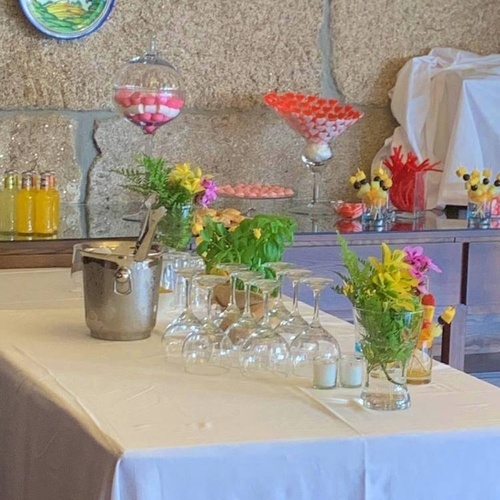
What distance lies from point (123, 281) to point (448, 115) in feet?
6.18

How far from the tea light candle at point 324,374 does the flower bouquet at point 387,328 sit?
0.07 meters

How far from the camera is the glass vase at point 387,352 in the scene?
4.60 feet

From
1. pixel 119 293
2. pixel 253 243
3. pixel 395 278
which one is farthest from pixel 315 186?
pixel 395 278

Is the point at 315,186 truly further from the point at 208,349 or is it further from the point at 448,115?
the point at 208,349

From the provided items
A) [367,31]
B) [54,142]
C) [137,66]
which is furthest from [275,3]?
[54,142]

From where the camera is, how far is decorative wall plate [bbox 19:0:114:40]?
3.04 meters

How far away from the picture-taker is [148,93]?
3.02 meters

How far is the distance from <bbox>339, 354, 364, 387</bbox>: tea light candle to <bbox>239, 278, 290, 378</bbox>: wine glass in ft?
0.33

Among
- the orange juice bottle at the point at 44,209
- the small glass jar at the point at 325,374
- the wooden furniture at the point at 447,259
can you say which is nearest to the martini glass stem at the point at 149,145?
the wooden furniture at the point at 447,259

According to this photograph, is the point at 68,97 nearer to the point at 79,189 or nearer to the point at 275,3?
the point at 79,189

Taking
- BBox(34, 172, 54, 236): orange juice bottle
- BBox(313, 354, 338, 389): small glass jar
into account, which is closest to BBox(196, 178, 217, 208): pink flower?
BBox(34, 172, 54, 236): orange juice bottle

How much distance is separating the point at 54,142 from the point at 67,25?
0.33 metres

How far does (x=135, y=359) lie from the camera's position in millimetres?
1646

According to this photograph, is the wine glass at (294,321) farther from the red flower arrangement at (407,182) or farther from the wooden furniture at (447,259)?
the red flower arrangement at (407,182)
